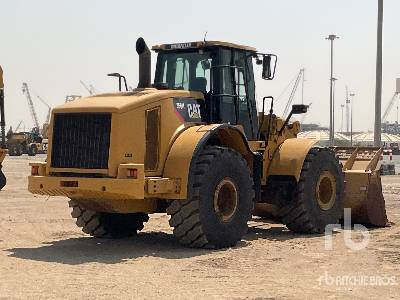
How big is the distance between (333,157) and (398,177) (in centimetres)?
1687

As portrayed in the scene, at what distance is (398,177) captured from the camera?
28.0 meters

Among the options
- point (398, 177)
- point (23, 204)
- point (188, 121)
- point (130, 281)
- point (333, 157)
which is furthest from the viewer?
point (398, 177)

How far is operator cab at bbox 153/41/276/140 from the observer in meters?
10.7

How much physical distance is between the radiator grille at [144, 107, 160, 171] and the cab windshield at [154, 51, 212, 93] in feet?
4.18

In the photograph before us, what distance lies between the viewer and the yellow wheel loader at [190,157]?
30.3 ft

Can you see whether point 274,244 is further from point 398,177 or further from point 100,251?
point 398,177

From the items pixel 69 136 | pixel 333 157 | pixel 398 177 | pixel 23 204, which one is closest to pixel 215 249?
pixel 69 136

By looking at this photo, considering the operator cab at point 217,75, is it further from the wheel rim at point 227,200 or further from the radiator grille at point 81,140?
the radiator grille at point 81,140

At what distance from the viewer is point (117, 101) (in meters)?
9.43

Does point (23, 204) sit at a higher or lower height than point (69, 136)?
lower

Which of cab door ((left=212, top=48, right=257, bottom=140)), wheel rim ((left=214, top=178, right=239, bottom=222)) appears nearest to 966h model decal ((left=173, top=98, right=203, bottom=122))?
cab door ((left=212, top=48, right=257, bottom=140))

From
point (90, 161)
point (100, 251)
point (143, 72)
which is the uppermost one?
point (143, 72)

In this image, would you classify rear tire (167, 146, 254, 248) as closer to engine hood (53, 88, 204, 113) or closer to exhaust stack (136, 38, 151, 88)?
engine hood (53, 88, 204, 113)

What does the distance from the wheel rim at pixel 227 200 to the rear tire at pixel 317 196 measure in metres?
1.66
